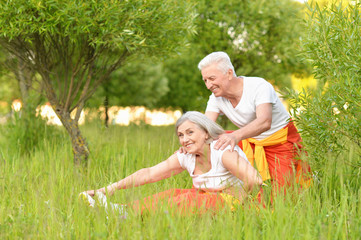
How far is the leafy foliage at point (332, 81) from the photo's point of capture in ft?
13.9

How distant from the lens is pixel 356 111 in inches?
166

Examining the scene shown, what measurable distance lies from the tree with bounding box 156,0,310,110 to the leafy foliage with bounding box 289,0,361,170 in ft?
20.1

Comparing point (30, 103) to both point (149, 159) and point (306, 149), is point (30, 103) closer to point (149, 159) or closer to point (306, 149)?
point (149, 159)

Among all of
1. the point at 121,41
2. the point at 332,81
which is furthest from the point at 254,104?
the point at 121,41

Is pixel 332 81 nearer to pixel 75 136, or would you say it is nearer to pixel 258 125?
pixel 258 125

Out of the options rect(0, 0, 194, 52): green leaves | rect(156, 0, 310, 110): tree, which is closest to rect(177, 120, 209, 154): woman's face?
rect(0, 0, 194, 52): green leaves

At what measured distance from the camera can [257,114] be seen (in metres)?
4.75

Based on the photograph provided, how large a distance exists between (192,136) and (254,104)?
1081 mm

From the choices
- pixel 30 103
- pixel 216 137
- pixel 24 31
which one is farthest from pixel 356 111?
pixel 30 103

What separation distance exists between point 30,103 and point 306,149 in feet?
18.0

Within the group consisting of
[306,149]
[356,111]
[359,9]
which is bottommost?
[306,149]

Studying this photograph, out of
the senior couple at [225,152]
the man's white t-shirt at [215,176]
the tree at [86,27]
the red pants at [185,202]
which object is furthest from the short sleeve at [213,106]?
the tree at [86,27]

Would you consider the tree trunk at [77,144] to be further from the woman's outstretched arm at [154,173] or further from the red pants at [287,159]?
the red pants at [287,159]

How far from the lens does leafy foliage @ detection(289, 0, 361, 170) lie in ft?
13.9
